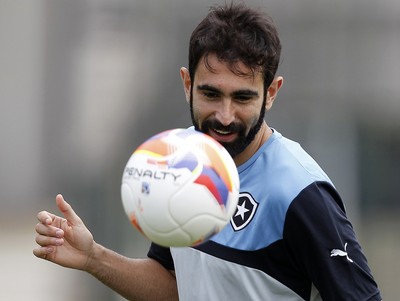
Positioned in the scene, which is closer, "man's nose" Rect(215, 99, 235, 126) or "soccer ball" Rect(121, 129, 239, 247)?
"soccer ball" Rect(121, 129, 239, 247)

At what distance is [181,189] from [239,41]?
82 cm

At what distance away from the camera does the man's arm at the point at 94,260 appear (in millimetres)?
3711

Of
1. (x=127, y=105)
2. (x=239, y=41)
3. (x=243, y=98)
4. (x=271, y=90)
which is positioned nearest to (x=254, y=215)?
(x=243, y=98)

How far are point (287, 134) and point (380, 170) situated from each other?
76 centimetres

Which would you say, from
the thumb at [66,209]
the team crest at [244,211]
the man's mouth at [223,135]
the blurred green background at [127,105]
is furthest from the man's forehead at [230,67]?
the blurred green background at [127,105]

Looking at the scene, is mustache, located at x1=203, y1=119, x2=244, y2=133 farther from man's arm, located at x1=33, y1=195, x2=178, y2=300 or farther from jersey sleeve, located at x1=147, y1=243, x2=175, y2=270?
jersey sleeve, located at x1=147, y1=243, x2=175, y2=270

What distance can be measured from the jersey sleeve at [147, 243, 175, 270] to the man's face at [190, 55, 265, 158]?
752 millimetres

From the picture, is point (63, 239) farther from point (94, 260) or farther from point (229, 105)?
point (229, 105)

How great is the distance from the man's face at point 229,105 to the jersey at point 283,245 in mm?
149

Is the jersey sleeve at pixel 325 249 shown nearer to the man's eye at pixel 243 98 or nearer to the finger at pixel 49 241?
the man's eye at pixel 243 98

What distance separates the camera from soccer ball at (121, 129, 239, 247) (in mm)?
3121

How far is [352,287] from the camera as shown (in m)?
3.39

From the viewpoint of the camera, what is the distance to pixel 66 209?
12.2 ft

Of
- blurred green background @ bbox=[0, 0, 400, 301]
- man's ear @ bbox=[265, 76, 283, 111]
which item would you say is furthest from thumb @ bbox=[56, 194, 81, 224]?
blurred green background @ bbox=[0, 0, 400, 301]
